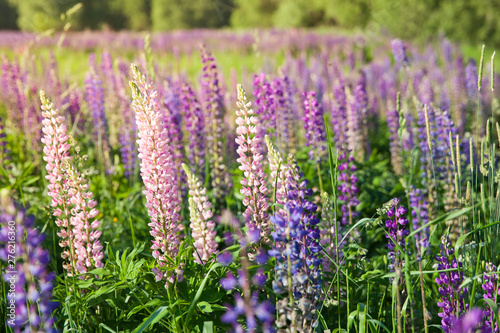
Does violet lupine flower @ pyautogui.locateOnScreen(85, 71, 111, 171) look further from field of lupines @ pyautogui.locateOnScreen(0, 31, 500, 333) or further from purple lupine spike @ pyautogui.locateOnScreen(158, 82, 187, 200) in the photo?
purple lupine spike @ pyautogui.locateOnScreen(158, 82, 187, 200)

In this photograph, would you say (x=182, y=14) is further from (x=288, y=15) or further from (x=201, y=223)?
(x=201, y=223)

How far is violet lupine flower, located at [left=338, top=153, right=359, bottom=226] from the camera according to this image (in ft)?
11.8

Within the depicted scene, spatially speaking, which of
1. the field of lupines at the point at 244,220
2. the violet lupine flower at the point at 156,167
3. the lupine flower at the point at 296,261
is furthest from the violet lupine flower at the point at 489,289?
the violet lupine flower at the point at 156,167

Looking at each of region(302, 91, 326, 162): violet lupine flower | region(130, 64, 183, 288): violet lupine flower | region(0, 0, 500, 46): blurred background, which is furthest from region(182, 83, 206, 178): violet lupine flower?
region(0, 0, 500, 46): blurred background

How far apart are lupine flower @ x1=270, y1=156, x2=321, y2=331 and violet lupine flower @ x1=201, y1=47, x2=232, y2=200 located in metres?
2.01

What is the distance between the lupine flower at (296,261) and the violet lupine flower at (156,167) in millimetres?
666

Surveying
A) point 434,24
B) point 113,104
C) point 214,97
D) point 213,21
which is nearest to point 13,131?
point 113,104

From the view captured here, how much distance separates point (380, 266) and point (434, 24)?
892 inches

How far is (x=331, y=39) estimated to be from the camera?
20.8 meters

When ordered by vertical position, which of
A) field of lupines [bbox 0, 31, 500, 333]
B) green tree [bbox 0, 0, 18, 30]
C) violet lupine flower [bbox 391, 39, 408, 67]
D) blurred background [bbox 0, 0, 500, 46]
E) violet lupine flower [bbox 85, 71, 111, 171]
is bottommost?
field of lupines [bbox 0, 31, 500, 333]

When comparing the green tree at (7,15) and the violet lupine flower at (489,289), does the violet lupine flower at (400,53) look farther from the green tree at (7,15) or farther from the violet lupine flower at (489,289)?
the green tree at (7,15)

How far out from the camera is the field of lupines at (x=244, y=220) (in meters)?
1.93

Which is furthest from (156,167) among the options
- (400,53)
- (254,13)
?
(254,13)

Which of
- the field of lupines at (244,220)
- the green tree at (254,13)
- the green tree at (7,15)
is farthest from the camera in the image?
the green tree at (7,15)
